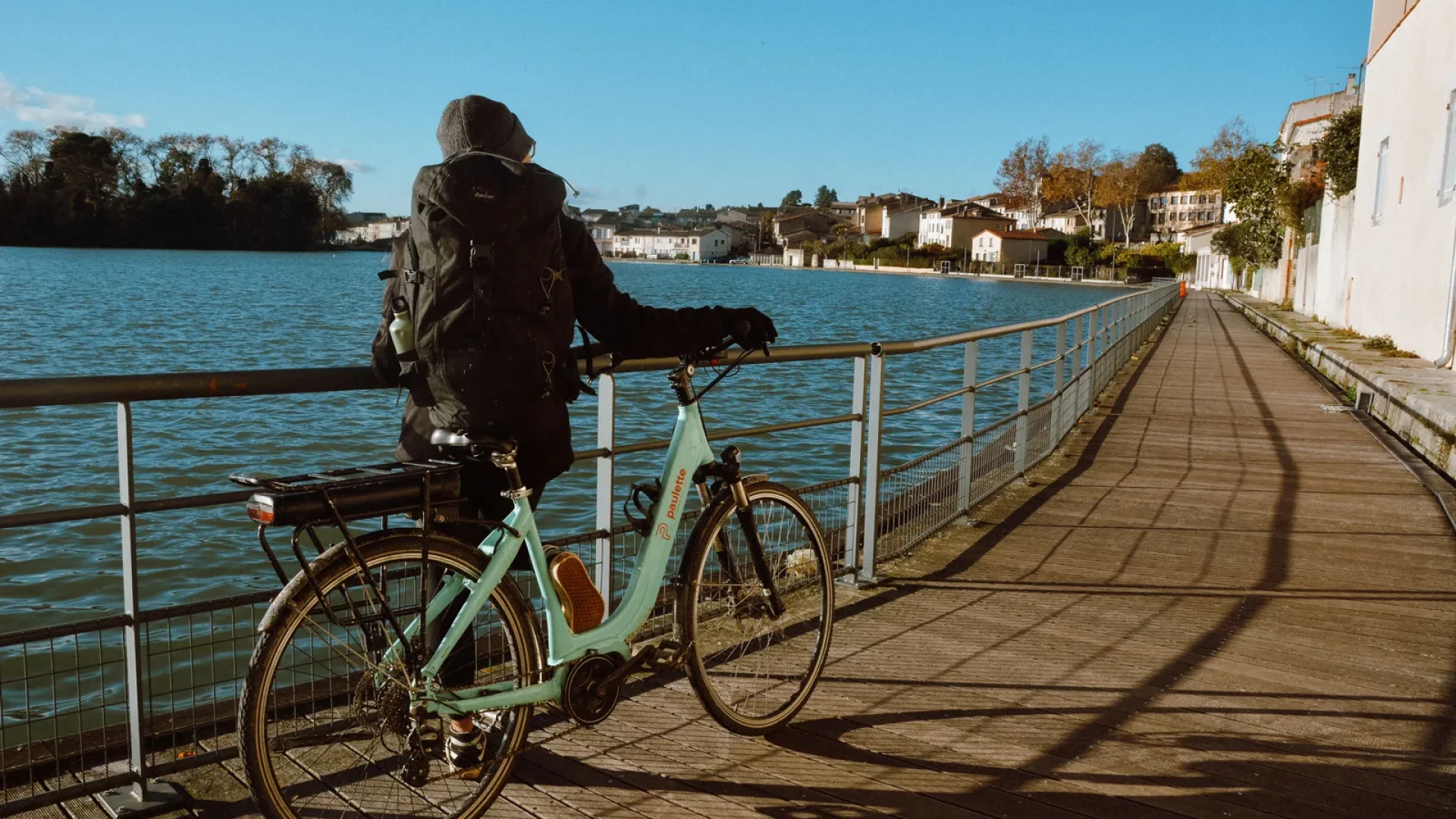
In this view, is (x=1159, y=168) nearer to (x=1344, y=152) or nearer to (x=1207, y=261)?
(x=1207, y=261)

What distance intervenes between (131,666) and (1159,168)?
14810 cm

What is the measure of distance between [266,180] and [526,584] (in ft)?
465

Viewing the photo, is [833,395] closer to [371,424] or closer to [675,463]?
[371,424]

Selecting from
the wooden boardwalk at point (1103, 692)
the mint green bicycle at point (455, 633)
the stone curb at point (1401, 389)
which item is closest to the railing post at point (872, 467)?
the wooden boardwalk at point (1103, 692)

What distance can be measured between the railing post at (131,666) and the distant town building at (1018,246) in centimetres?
13071

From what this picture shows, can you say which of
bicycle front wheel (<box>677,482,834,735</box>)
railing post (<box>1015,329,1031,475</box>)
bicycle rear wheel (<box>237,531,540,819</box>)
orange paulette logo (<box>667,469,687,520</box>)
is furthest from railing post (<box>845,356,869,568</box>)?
railing post (<box>1015,329,1031,475</box>)

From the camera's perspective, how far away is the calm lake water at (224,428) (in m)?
10.3

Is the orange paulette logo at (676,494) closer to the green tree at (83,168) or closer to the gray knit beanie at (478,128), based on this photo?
the gray knit beanie at (478,128)

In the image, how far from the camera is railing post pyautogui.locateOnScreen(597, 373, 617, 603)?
3650 millimetres

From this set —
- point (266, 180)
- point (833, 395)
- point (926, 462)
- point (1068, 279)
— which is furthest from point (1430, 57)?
point (266, 180)

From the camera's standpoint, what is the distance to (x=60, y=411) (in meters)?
19.5

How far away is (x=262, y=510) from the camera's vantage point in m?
2.18

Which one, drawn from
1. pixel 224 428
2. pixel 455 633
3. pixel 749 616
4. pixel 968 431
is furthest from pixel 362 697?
pixel 224 428

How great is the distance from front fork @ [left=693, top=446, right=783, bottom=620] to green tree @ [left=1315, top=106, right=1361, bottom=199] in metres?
26.3
